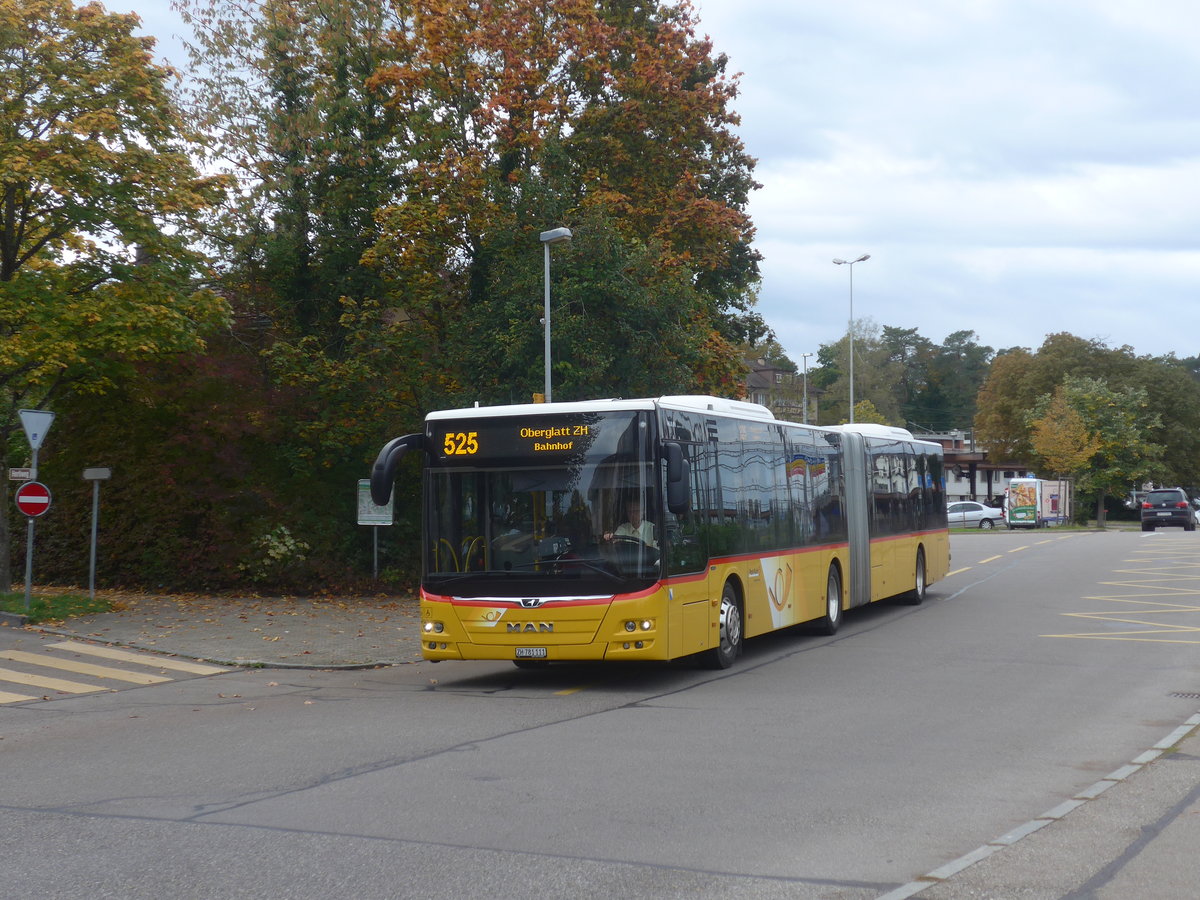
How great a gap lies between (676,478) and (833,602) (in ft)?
22.8

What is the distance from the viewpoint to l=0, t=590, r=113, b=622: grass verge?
61.8 feet

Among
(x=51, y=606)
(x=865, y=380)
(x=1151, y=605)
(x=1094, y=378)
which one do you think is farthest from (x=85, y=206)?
(x=865, y=380)

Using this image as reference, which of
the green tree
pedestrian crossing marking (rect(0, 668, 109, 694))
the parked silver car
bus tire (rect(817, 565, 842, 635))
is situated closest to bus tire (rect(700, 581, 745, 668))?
bus tire (rect(817, 565, 842, 635))

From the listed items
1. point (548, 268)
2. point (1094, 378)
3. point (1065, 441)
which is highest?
point (1094, 378)

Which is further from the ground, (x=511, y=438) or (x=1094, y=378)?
(x=1094, y=378)

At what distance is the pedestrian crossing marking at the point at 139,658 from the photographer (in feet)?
50.1

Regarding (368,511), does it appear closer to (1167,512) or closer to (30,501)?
(30,501)

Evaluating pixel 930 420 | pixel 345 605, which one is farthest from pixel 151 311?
pixel 930 420

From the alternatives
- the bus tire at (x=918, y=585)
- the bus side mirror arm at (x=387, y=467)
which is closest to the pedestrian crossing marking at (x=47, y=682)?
the bus side mirror arm at (x=387, y=467)

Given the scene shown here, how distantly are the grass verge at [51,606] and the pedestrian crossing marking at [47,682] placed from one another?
14.1 feet

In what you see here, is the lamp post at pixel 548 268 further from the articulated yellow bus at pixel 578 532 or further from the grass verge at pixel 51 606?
the articulated yellow bus at pixel 578 532

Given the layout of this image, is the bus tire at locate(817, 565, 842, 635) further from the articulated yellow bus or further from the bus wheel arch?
the articulated yellow bus

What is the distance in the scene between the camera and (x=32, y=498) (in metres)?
18.7

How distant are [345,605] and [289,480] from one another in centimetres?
365
